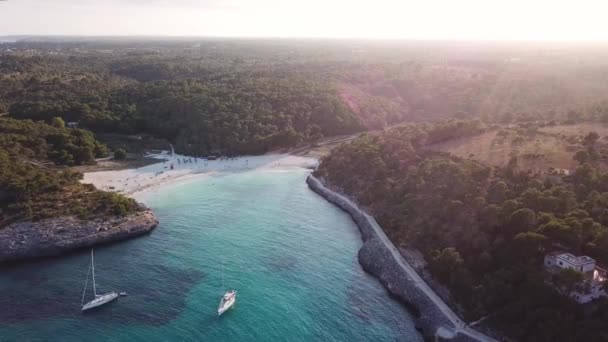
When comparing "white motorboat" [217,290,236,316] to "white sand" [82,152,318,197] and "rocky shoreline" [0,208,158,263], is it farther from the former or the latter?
"white sand" [82,152,318,197]

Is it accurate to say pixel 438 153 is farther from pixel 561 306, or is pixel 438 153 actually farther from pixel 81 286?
pixel 81 286

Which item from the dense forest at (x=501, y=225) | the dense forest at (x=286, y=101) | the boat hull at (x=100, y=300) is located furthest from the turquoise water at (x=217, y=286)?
the dense forest at (x=286, y=101)

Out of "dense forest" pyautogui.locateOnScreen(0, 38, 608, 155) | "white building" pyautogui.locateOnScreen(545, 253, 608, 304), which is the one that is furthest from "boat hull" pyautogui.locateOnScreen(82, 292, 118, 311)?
"dense forest" pyautogui.locateOnScreen(0, 38, 608, 155)

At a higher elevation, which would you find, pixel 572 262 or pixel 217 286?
pixel 572 262

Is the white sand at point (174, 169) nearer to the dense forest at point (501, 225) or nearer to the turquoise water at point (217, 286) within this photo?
the turquoise water at point (217, 286)

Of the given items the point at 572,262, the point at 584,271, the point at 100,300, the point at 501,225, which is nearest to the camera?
the point at 572,262

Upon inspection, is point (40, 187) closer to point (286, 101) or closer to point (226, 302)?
point (226, 302)

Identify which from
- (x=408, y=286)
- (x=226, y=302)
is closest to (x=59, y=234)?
(x=226, y=302)
